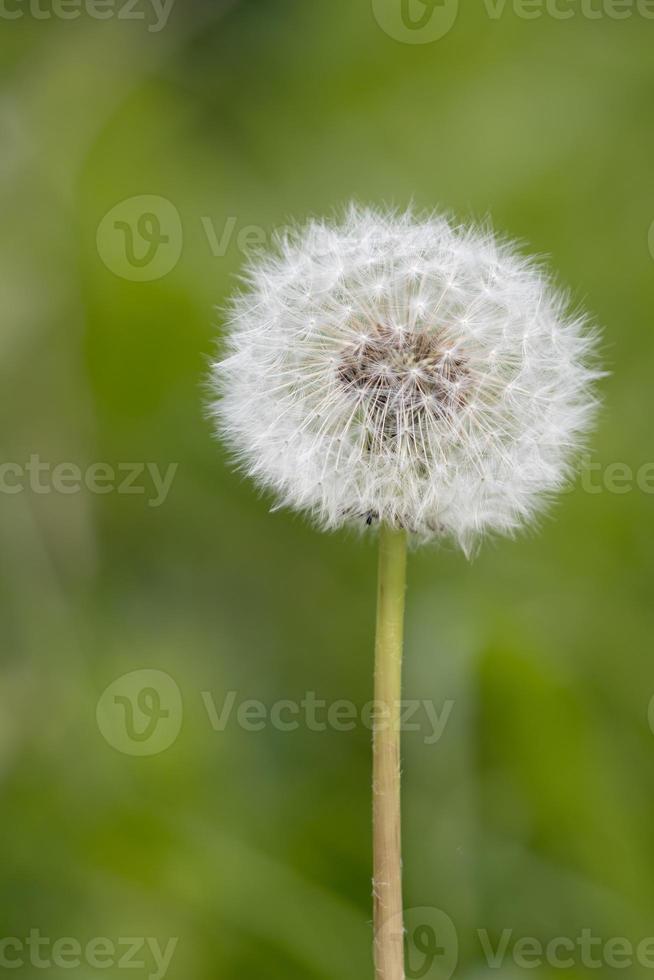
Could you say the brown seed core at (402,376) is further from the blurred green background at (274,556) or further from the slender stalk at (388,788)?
the blurred green background at (274,556)

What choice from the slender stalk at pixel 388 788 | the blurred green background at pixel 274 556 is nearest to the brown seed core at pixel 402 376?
the slender stalk at pixel 388 788

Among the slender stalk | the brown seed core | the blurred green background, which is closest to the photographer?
the slender stalk

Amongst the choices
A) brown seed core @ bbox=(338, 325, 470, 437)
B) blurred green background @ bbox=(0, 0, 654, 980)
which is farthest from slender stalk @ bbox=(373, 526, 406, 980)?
blurred green background @ bbox=(0, 0, 654, 980)

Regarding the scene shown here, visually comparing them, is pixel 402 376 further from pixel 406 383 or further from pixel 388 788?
pixel 388 788

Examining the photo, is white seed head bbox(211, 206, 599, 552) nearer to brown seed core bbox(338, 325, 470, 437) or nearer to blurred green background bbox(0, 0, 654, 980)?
brown seed core bbox(338, 325, 470, 437)

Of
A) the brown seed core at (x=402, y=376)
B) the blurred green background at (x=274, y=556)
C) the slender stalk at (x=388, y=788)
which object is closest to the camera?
the slender stalk at (x=388, y=788)

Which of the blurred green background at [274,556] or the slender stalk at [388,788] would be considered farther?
the blurred green background at [274,556]
